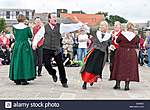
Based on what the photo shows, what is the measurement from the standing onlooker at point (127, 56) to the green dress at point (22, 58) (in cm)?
216

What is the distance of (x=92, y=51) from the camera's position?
34.3 ft

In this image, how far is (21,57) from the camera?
36.4ft

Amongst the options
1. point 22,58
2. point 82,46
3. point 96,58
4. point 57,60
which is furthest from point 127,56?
point 82,46

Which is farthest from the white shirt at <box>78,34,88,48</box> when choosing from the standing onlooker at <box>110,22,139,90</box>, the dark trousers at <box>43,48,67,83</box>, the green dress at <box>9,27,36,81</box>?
the standing onlooker at <box>110,22,139,90</box>

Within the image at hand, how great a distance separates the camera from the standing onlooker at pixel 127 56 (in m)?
10.4

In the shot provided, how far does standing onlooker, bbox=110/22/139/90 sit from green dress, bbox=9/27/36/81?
2.16 metres

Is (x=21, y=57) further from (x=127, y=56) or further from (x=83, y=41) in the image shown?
(x=83, y=41)

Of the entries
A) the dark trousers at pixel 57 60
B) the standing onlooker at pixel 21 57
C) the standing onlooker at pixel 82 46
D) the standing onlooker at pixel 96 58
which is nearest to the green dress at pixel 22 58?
the standing onlooker at pixel 21 57

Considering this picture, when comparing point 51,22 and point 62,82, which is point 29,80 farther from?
point 51,22

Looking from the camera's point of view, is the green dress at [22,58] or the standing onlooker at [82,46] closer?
the green dress at [22,58]

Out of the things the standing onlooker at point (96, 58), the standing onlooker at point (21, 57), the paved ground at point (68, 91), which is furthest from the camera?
the standing onlooker at point (21, 57)

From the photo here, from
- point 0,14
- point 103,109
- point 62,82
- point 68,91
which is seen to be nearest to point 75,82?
point 62,82

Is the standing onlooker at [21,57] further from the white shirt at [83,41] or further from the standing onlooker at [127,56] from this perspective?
the white shirt at [83,41]

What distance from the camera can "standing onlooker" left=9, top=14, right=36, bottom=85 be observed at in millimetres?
10953
